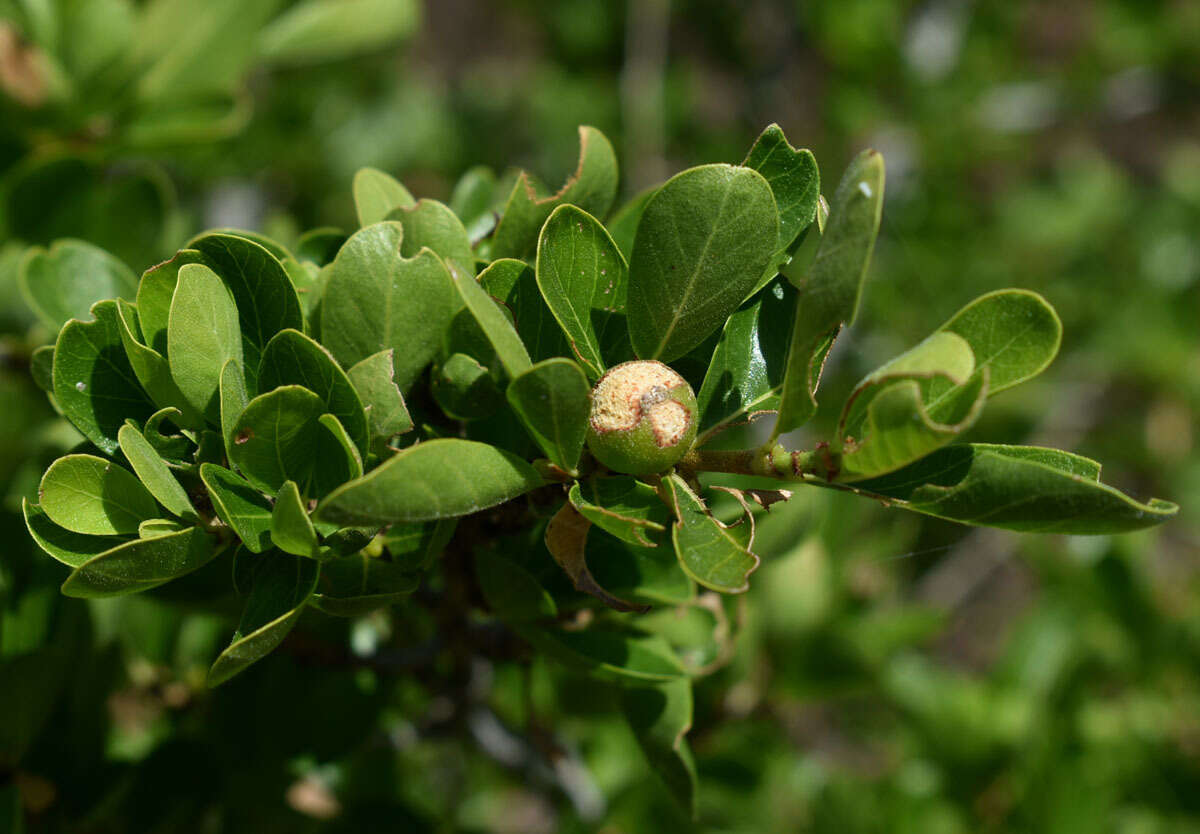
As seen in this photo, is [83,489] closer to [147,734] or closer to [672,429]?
[672,429]

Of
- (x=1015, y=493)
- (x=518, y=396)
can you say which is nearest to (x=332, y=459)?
(x=518, y=396)

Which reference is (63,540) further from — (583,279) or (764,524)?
(764,524)

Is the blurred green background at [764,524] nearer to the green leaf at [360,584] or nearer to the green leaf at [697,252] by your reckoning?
the green leaf at [360,584]

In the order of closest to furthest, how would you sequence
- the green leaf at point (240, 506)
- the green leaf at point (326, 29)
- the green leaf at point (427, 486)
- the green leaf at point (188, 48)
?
the green leaf at point (427, 486), the green leaf at point (240, 506), the green leaf at point (188, 48), the green leaf at point (326, 29)

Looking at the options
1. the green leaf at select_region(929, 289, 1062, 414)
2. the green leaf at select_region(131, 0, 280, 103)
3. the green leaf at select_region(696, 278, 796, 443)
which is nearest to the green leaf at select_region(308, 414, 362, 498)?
the green leaf at select_region(696, 278, 796, 443)

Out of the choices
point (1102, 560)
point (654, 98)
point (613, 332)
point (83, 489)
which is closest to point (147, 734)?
point (83, 489)

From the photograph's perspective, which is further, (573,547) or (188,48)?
(188,48)

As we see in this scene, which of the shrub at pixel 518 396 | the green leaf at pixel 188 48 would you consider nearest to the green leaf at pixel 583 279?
the shrub at pixel 518 396

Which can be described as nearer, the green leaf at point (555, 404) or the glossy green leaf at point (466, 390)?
the green leaf at point (555, 404)
